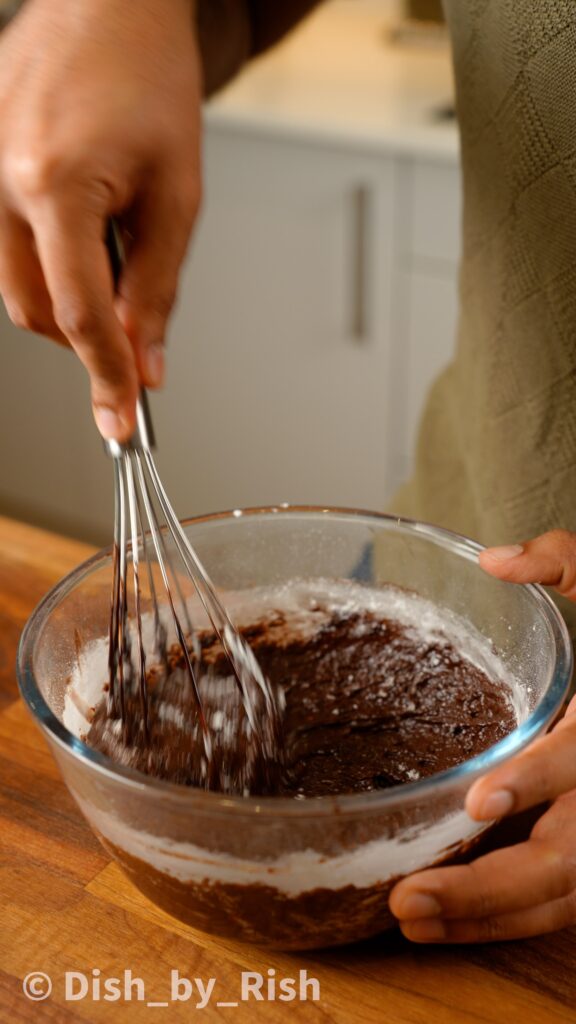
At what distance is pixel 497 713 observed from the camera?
66 centimetres

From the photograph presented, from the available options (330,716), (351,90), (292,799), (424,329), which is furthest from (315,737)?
(351,90)

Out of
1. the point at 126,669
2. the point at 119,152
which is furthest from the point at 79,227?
the point at 126,669

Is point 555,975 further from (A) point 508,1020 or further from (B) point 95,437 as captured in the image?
(B) point 95,437

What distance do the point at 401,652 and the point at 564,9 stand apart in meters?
0.41

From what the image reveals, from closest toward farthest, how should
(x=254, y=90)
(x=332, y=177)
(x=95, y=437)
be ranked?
(x=332, y=177) < (x=254, y=90) < (x=95, y=437)

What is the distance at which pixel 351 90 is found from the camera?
1.87 metres

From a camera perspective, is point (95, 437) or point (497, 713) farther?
point (95, 437)

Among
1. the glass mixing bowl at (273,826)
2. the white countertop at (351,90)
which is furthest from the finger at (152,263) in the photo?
the white countertop at (351,90)

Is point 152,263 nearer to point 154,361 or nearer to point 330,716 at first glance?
point 154,361

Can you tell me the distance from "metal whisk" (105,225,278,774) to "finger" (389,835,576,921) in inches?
5.0

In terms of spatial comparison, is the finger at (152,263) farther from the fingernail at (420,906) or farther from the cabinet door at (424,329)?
the cabinet door at (424,329)

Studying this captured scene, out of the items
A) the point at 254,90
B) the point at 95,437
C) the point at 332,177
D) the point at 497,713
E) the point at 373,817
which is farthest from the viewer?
the point at 95,437

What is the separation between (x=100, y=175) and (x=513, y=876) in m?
0.39

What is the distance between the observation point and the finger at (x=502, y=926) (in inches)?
21.0
